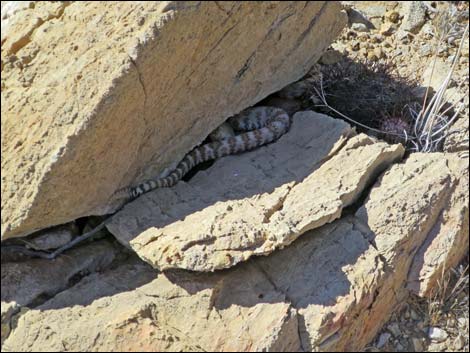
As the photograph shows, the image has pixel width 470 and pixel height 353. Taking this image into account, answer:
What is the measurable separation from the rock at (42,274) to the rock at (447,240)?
250 centimetres

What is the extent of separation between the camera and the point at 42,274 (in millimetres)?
4566

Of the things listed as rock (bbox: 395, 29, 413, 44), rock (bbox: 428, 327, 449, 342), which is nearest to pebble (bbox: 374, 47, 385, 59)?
rock (bbox: 395, 29, 413, 44)

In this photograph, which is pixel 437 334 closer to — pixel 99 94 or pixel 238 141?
pixel 238 141

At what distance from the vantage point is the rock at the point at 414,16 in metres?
7.84

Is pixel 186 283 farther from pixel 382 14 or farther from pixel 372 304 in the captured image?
pixel 382 14

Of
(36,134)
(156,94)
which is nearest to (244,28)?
(156,94)

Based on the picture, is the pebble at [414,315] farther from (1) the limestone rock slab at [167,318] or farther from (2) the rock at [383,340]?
(1) the limestone rock slab at [167,318]

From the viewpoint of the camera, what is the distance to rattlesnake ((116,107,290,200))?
4973mm

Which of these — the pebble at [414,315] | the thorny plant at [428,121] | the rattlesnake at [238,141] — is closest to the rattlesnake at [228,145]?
the rattlesnake at [238,141]

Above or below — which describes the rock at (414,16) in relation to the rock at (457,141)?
above

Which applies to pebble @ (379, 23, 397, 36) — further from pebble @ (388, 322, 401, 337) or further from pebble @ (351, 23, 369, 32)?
pebble @ (388, 322, 401, 337)

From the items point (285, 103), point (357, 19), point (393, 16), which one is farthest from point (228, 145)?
point (393, 16)

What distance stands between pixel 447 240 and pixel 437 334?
2.55 ft

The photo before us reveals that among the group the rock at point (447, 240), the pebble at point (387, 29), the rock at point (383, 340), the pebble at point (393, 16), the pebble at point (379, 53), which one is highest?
the pebble at point (393, 16)
